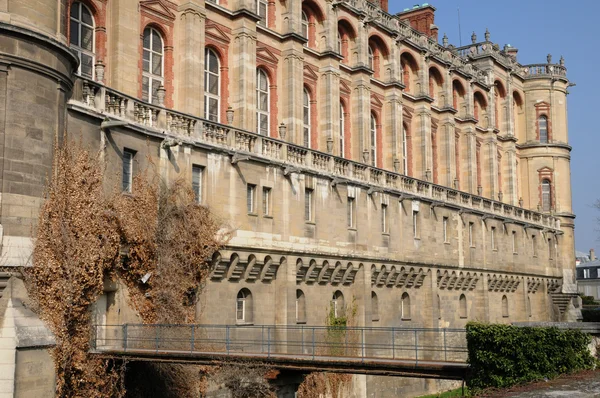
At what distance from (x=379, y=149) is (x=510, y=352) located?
83.5ft

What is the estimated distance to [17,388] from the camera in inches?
776

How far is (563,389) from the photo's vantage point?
17.8 metres

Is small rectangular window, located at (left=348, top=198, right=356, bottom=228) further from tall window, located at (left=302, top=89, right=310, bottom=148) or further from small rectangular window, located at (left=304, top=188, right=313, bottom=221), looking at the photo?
tall window, located at (left=302, top=89, right=310, bottom=148)

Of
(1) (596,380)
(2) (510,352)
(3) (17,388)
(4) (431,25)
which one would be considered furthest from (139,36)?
(4) (431,25)

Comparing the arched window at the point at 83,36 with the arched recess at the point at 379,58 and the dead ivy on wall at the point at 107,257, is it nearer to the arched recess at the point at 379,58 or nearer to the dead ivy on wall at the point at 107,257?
the dead ivy on wall at the point at 107,257

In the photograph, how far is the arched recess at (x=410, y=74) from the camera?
48750 millimetres

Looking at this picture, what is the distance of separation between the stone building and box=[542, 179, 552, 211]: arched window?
3653 mm

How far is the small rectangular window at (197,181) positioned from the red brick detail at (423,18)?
32175 mm

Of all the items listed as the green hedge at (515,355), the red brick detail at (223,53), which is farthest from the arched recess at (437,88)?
the green hedge at (515,355)

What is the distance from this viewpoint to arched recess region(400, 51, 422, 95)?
160ft

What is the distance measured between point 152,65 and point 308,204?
359 inches

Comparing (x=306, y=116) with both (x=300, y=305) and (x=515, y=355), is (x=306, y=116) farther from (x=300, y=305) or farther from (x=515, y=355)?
(x=515, y=355)

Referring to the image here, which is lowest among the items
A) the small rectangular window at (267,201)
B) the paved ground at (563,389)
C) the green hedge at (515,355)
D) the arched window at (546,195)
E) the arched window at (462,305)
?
the paved ground at (563,389)

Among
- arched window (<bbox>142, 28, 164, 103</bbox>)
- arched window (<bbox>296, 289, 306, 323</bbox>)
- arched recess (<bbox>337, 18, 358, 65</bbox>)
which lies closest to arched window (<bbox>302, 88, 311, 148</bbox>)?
arched recess (<bbox>337, 18, 358, 65</bbox>)
